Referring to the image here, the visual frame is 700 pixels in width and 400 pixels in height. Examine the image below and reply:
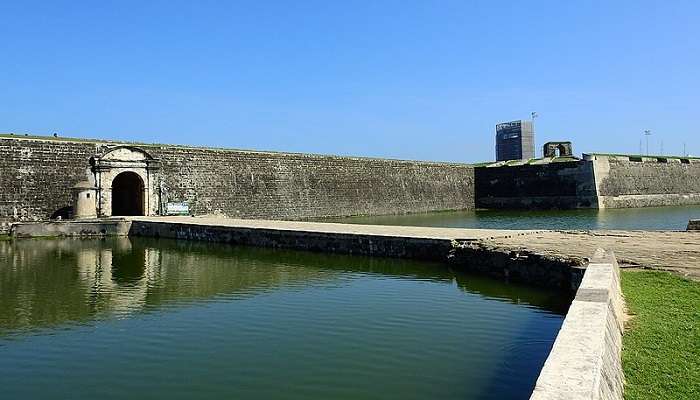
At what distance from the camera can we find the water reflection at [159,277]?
22.4 feet

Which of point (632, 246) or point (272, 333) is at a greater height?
point (632, 246)

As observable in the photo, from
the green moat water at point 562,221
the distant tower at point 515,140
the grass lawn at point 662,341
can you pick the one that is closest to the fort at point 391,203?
the grass lawn at point 662,341

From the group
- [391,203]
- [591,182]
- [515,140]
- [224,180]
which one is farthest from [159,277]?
[515,140]

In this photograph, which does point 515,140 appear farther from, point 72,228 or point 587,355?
point 587,355

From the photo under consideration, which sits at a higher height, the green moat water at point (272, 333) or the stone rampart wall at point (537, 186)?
the stone rampart wall at point (537, 186)

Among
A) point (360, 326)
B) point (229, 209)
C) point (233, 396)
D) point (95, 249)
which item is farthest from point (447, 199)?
point (233, 396)

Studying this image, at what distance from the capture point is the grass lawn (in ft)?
9.93

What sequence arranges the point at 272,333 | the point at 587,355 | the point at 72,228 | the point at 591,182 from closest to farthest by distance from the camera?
the point at 587,355
the point at 272,333
the point at 72,228
the point at 591,182

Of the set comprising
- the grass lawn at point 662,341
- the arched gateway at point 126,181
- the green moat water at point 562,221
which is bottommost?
the grass lawn at point 662,341

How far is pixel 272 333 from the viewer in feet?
18.1

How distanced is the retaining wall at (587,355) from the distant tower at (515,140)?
221 feet

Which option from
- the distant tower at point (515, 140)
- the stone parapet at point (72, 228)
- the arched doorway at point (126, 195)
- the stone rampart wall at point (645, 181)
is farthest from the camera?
the distant tower at point (515, 140)

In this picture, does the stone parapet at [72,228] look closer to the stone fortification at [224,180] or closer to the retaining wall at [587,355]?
the stone fortification at [224,180]

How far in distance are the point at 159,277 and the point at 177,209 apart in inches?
466
